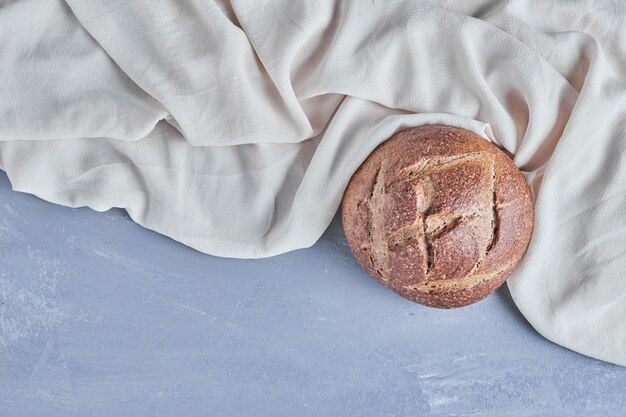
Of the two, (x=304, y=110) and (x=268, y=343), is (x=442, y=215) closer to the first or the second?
(x=304, y=110)

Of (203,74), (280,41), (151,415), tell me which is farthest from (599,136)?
(151,415)

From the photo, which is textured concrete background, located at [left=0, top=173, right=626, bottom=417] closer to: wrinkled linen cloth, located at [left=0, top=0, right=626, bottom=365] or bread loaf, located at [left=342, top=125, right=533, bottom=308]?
wrinkled linen cloth, located at [left=0, top=0, right=626, bottom=365]

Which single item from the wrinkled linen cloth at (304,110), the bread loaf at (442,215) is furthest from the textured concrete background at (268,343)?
the bread loaf at (442,215)

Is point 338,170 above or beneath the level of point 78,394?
above

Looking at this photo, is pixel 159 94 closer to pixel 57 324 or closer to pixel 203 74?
pixel 203 74

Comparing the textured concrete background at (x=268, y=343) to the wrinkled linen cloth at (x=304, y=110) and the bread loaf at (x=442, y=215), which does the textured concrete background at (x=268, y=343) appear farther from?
the bread loaf at (x=442, y=215)

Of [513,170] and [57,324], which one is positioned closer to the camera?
[513,170]

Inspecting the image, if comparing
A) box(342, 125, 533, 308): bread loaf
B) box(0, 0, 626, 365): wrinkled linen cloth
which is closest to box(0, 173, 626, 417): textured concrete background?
box(0, 0, 626, 365): wrinkled linen cloth
